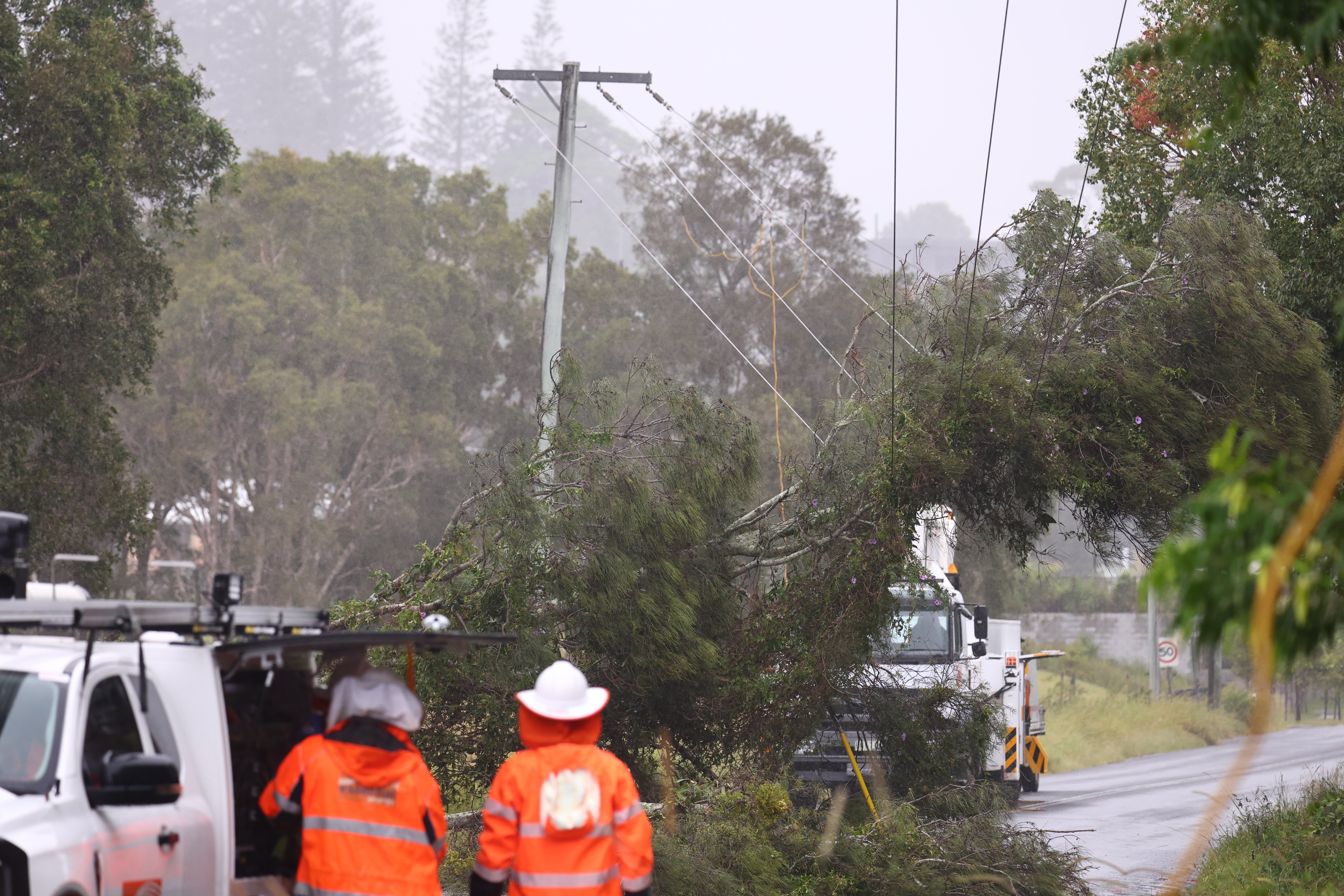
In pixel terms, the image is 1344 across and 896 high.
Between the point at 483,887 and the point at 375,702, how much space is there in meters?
0.78

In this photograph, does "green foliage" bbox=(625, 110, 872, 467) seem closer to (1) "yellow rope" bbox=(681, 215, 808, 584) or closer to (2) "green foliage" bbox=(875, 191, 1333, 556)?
(1) "yellow rope" bbox=(681, 215, 808, 584)

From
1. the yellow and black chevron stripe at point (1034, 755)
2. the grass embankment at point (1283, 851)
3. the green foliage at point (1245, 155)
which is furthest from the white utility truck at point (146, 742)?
the yellow and black chevron stripe at point (1034, 755)

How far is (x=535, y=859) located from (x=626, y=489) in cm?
581

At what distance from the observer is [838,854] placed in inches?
356

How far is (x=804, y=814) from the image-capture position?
9.42 meters

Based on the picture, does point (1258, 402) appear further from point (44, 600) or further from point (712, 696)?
point (44, 600)

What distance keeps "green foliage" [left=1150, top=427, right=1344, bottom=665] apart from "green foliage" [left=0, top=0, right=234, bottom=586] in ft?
43.5

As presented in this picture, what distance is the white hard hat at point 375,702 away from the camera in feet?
16.3

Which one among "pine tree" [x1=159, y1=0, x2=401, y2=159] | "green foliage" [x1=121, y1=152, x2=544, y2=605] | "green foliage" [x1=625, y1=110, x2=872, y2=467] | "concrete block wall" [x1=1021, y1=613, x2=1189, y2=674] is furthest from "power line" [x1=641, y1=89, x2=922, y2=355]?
"pine tree" [x1=159, y1=0, x2=401, y2=159]

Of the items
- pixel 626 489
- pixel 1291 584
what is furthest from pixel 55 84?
pixel 1291 584

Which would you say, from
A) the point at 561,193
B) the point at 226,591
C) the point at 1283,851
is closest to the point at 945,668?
the point at 1283,851

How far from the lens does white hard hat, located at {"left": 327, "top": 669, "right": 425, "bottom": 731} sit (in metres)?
4.95

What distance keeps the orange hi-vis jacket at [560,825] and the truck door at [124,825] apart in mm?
1103

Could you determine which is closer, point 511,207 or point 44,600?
point 44,600
